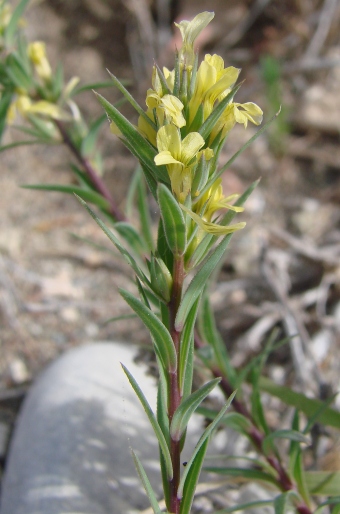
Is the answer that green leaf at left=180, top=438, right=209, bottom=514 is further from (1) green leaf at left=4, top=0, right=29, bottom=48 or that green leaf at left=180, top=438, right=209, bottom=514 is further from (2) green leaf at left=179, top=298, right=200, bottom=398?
(1) green leaf at left=4, top=0, right=29, bottom=48

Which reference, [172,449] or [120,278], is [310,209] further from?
[172,449]

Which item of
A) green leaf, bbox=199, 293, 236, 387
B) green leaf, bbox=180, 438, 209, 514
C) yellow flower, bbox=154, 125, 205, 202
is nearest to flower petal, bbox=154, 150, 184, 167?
yellow flower, bbox=154, 125, 205, 202

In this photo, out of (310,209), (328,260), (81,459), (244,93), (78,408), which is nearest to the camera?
(81,459)

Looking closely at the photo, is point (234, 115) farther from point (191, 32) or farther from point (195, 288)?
point (195, 288)

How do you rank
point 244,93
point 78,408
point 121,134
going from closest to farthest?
point 121,134
point 78,408
point 244,93

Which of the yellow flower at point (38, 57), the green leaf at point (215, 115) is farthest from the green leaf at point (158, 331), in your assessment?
the yellow flower at point (38, 57)

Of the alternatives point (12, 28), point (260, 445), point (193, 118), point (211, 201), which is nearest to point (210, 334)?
point (260, 445)

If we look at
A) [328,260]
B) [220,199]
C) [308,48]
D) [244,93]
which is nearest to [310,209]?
[328,260]
